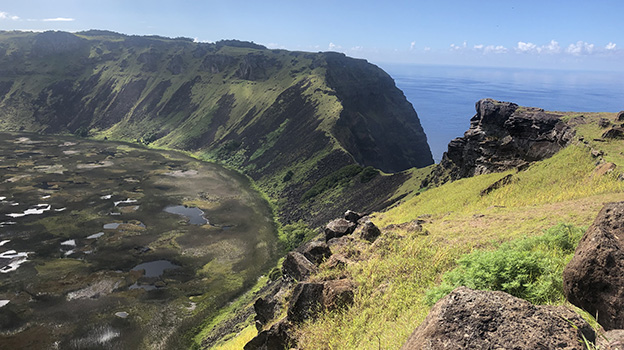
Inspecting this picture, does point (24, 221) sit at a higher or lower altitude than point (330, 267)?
lower

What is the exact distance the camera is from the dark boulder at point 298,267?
23.1 m

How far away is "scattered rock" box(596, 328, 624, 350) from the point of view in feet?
23.7

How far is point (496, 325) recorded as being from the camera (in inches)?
317

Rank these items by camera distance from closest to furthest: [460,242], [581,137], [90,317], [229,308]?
[460,242]
[581,137]
[90,317]
[229,308]

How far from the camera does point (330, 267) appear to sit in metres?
22.2

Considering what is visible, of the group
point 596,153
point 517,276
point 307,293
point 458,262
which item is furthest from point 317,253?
point 596,153

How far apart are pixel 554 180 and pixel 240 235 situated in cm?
7288

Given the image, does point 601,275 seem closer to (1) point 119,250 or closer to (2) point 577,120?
(2) point 577,120

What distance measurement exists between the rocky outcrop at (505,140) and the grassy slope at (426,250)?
36.4 feet

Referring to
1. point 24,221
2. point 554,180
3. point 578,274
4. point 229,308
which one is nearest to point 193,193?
point 24,221

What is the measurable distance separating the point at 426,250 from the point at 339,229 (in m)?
14.4

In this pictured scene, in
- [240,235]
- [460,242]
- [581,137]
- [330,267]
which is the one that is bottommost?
[240,235]

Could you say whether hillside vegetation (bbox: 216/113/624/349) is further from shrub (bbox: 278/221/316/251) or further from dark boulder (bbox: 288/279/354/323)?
shrub (bbox: 278/221/316/251)

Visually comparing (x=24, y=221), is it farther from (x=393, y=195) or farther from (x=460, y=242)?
(x=460, y=242)
